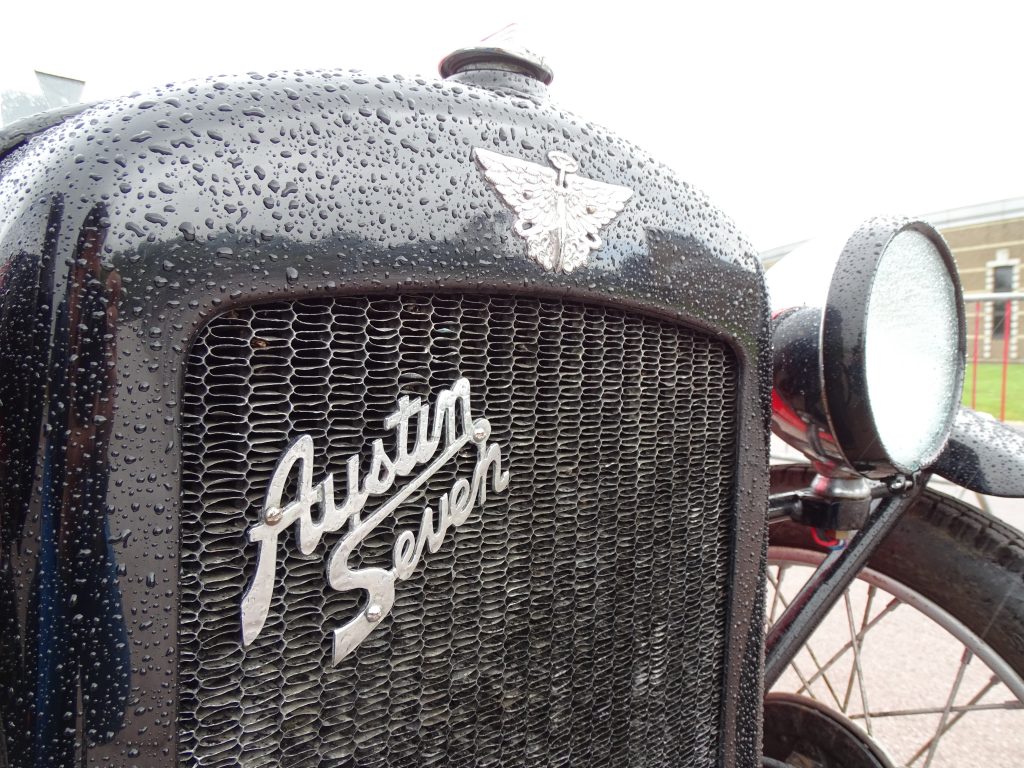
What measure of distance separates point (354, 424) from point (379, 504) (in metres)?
0.08

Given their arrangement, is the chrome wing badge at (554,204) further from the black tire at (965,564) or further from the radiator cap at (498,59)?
the black tire at (965,564)

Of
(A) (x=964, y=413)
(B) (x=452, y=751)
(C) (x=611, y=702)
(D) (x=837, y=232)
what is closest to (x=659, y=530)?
(C) (x=611, y=702)

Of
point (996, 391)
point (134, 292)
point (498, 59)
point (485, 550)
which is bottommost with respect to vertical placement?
point (996, 391)

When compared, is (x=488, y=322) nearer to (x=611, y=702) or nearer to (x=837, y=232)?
(x=611, y=702)

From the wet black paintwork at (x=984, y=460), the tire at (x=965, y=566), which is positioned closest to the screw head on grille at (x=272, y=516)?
the tire at (x=965, y=566)

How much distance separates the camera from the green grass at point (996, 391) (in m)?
8.12

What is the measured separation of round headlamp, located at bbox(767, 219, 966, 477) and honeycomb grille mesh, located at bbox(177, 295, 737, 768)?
0.23 m

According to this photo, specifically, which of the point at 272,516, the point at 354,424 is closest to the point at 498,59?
the point at 354,424

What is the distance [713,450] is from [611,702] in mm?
383

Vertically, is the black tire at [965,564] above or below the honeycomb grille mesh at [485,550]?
below

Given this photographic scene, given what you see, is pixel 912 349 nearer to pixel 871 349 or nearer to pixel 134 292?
pixel 871 349

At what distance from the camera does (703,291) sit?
100 cm

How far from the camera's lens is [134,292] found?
24.0 inches

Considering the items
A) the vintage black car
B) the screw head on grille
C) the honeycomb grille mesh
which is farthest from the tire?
the screw head on grille
